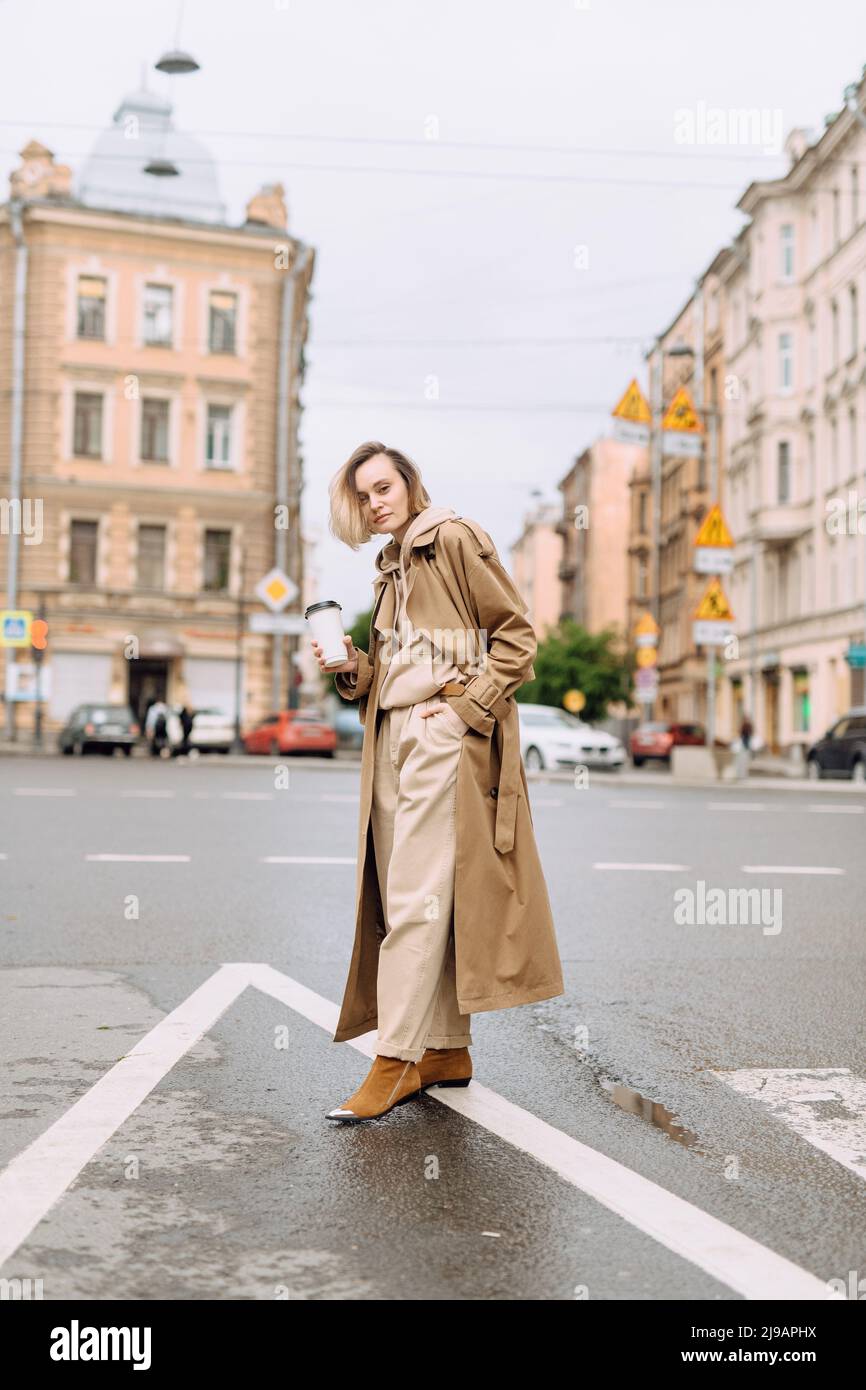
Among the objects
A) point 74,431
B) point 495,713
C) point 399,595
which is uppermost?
point 74,431

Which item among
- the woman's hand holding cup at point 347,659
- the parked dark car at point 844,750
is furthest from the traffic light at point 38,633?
the woman's hand holding cup at point 347,659

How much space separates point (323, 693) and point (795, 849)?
86972mm

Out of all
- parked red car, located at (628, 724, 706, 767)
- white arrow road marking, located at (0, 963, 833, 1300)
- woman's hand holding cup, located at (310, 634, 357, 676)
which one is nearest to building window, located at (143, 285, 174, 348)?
parked red car, located at (628, 724, 706, 767)

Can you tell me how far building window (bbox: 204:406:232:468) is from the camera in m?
48.7

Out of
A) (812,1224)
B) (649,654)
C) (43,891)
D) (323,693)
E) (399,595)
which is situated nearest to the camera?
(812,1224)

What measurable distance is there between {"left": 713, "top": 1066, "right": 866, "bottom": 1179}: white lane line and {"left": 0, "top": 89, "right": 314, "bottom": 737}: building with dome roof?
41.7 metres

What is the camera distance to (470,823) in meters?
4.33

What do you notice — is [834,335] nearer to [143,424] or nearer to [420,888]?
[143,424]

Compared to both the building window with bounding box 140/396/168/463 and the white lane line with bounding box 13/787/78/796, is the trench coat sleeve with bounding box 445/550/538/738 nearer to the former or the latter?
the white lane line with bounding box 13/787/78/796

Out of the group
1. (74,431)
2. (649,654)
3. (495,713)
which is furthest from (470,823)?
(74,431)

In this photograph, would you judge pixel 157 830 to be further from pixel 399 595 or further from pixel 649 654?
pixel 649 654

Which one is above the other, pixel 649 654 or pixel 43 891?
pixel 649 654

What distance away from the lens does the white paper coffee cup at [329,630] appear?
4480 mm
